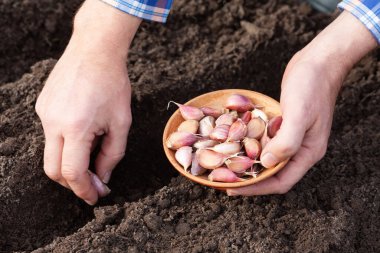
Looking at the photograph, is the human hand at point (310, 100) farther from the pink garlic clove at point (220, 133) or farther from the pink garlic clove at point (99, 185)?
the pink garlic clove at point (99, 185)

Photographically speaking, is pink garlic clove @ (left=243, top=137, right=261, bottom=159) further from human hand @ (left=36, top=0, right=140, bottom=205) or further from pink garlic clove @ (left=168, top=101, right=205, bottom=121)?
human hand @ (left=36, top=0, right=140, bottom=205)

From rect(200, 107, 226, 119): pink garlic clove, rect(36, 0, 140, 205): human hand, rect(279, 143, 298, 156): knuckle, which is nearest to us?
rect(279, 143, 298, 156): knuckle

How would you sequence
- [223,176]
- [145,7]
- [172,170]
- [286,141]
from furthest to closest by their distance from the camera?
[172,170]
[145,7]
[223,176]
[286,141]

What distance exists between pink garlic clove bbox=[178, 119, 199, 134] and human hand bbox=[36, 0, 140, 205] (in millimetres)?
176

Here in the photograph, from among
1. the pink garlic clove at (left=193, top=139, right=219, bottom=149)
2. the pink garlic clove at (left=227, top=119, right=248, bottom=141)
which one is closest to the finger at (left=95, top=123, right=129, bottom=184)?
the pink garlic clove at (left=193, top=139, right=219, bottom=149)

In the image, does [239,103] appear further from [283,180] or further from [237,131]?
[283,180]

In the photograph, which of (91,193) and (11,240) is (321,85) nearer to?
(91,193)

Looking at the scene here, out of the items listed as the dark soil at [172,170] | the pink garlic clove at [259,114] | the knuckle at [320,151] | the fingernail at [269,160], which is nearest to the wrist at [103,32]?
the dark soil at [172,170]

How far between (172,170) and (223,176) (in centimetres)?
53

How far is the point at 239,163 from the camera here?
5.82ft

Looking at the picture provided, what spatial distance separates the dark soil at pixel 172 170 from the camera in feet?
5.96

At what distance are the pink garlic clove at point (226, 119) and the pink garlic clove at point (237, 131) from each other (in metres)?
0.04

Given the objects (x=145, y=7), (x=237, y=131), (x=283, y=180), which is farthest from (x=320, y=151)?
(x=145, y=7)

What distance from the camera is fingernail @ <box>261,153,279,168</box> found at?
171cm
